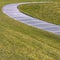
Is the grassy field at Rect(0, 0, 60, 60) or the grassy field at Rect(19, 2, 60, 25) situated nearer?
the grassy field at Rect(0, 0, 60, 60)

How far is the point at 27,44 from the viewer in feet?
36.0

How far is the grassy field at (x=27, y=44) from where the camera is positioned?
9.31 m

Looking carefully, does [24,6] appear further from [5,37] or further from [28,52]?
[28,52]

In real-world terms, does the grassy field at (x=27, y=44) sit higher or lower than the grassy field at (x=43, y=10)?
higher

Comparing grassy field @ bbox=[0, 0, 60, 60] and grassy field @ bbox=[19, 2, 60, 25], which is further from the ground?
grassy field @ bbox=[0, 0, 60, 60]

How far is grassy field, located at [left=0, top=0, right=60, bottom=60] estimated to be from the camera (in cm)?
931

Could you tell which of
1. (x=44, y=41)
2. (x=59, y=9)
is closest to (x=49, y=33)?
(x=44, y=41)

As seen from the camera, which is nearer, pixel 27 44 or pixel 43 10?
pixel 27 44

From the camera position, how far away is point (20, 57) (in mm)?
9117

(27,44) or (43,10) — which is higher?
(27,44)

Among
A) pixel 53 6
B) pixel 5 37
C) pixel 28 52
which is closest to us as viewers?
pixel 28 52

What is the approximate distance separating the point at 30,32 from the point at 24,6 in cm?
1505

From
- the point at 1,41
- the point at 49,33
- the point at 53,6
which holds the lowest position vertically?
the point at 53,6

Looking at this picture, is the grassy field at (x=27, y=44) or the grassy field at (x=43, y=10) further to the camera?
the grassy field at (x=43, y=10)
